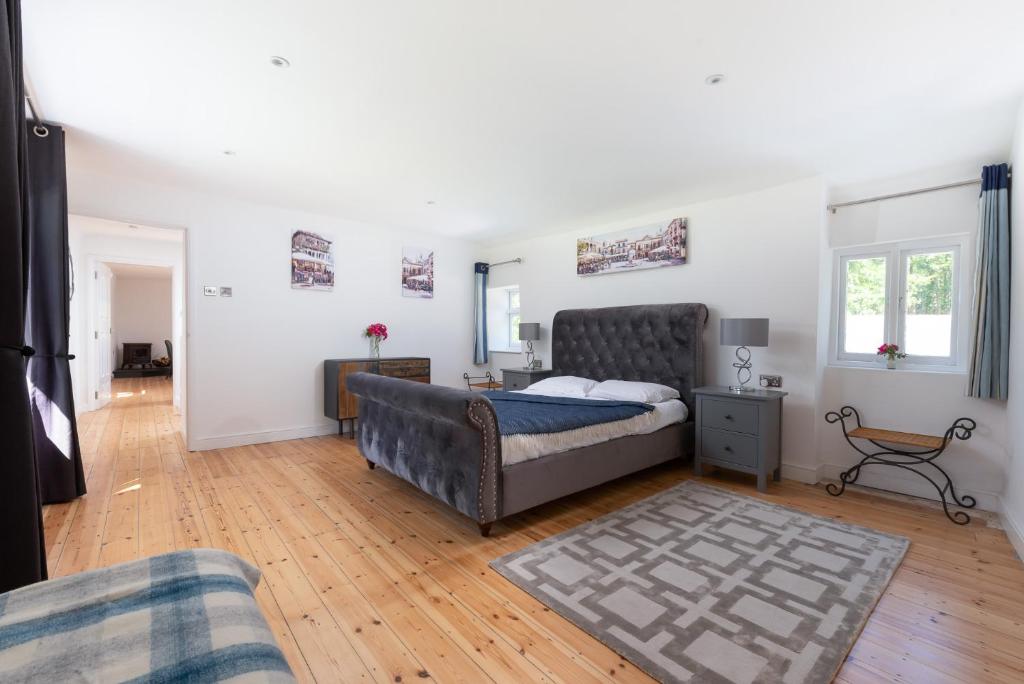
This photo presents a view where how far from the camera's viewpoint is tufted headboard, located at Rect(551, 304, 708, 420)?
12.8 ft

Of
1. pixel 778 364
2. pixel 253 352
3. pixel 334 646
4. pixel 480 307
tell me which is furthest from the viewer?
pixel 480 307

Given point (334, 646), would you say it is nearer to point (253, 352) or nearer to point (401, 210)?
point (253, 352)

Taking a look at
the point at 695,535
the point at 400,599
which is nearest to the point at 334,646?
the point at 400,599

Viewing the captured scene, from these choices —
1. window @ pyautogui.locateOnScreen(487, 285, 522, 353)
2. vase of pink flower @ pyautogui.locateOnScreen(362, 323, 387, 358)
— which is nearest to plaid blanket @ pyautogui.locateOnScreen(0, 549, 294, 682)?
vase of pink flower @ pyautogui.locateOnScreen(362, 323, 387, 358)

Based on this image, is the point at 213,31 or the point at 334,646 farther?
the point at 213,31

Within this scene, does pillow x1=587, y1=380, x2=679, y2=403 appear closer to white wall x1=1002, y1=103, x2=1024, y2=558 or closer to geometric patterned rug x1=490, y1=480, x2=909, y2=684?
geometric patterned rug x1=490, y1=480, x2=909, y2=684

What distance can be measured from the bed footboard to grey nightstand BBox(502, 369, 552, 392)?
6.87ft

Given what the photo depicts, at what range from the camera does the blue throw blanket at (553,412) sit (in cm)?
272

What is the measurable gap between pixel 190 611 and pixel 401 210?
4226 millimetres

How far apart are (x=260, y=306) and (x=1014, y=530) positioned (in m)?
5.75

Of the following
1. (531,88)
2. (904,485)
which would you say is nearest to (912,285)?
(904,485)

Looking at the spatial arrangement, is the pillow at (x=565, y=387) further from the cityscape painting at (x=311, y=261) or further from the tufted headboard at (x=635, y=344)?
the cityscape painting at (x=311, y=261)

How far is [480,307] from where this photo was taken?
6121 millimetres

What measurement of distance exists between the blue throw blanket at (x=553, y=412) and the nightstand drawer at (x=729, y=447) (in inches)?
20.5
